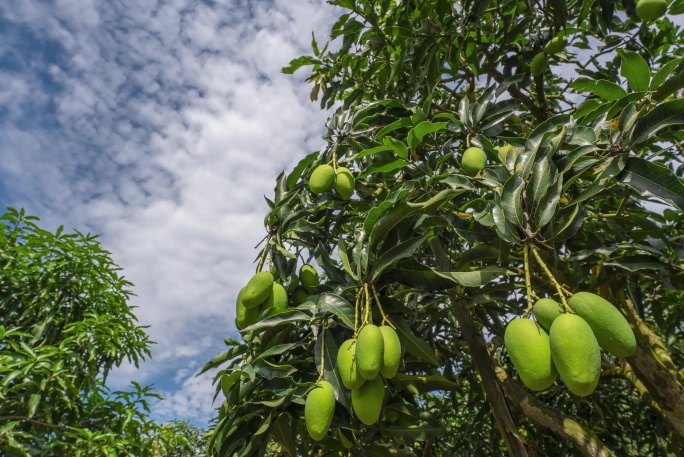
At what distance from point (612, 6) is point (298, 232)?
160 cm

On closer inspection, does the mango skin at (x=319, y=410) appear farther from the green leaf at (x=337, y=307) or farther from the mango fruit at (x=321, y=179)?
the mango fruit at (x=321, y=179)

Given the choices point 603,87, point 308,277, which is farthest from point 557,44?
point 308,277

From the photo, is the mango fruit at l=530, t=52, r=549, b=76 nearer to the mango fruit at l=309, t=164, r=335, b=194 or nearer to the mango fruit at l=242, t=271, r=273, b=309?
the mango fruit at l=309, t=164, r=335, b=194

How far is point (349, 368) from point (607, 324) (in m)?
0.51

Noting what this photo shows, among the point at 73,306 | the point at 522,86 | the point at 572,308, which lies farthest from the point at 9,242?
the point at 572,308

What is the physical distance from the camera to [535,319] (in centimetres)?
92

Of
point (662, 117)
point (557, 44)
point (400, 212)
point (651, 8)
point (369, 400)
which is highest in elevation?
point (557, 44)

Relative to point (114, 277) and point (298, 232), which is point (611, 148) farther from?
point (114, 277)

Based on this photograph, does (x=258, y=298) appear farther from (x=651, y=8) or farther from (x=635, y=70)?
(x=651, y=8)

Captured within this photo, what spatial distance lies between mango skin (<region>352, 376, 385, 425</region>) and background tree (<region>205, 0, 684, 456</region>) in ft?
0.16

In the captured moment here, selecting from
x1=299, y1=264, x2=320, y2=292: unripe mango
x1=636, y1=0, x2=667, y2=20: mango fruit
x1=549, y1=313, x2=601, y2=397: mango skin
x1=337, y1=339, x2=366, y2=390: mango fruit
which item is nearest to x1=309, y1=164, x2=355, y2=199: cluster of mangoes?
x1=299, y1=264, x2=320, y2=292: unripe mango

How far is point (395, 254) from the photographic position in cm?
112

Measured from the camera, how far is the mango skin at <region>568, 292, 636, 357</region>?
0.86m

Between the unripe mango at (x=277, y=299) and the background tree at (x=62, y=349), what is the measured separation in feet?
6.72
